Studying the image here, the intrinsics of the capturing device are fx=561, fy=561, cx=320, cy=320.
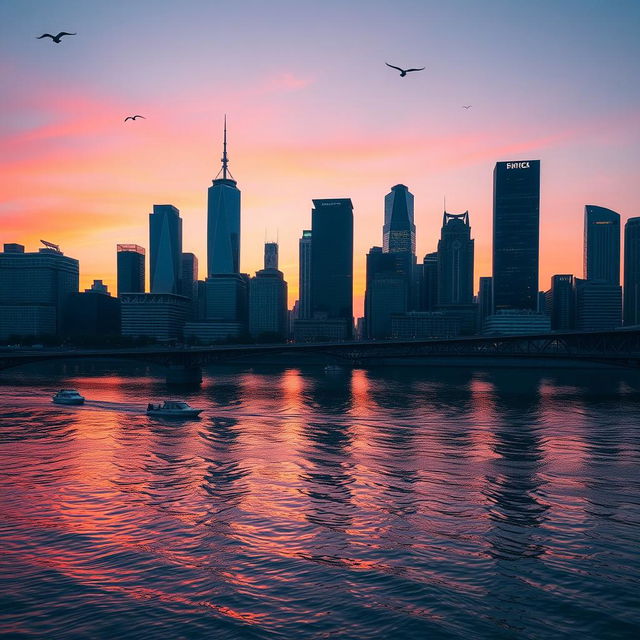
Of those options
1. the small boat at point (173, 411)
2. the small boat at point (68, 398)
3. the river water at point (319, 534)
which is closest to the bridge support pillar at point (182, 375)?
the small boat at point (68, 398)

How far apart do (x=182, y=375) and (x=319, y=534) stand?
4233 inches

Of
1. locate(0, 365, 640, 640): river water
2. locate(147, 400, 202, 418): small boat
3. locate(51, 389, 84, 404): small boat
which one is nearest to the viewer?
locate(0, 365, 640, 640): river water

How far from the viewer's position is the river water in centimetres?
2092

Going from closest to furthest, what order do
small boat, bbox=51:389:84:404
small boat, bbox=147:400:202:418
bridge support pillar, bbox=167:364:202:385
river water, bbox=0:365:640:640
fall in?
river water, bbox=0:365:640:640 < small boat, bbox=147:400:202:418 < small boat, bbox=51:389:84:404 < bridge support pillar, bbox=167:364:202:385

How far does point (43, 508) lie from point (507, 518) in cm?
2738

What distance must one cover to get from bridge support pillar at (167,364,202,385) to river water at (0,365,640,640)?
67.8 metres

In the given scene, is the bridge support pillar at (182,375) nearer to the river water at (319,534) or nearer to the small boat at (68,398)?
the small boat at (68,398)

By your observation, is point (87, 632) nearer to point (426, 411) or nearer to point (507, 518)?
point (507, 518)

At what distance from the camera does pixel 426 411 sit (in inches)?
3268

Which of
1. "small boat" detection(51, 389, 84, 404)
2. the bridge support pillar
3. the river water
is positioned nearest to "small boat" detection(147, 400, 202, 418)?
the river water

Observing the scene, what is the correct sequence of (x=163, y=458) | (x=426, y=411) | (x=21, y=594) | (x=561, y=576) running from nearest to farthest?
1. (x=21, y=594)
2. (x=561, y=576)
3. (x=163, y=458)
4. (x=426, y=411)

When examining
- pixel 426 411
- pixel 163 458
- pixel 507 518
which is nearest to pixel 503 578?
pixel 507 518

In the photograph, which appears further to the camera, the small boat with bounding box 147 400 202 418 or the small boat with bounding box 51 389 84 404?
the small boat with bounding box 51 389 84 404

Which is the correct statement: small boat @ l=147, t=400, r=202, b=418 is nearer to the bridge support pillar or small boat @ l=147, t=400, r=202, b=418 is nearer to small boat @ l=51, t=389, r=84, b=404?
small boat @ l=51, t=389, r=84, b=404
